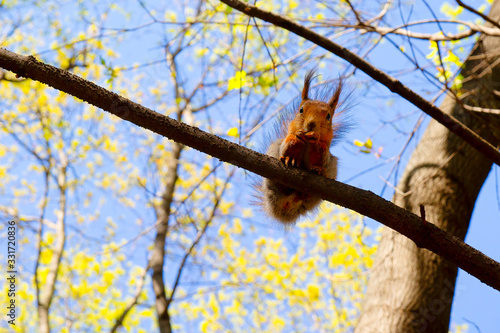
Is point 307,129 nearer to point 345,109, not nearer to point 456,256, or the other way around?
point 345,109

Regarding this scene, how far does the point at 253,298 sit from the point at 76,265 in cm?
305

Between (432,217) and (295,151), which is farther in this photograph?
(432,217)

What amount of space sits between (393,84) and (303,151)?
0.65 m

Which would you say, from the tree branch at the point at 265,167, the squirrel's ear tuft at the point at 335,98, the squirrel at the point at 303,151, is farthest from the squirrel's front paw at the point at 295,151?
the squirrel's ear tuft at the point at 335,98

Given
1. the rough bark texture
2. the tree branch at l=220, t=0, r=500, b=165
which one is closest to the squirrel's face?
the tree branch at l=220, t=0, r=500, b=165

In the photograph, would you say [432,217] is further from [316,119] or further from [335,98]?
[316,119]

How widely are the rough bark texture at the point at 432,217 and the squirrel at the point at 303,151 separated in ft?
2.43

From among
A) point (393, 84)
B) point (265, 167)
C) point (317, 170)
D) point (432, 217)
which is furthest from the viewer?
point (432, 217)

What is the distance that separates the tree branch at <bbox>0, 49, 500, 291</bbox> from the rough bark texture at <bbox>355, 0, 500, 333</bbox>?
1.01 metres

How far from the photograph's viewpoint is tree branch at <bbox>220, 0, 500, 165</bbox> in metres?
2.62

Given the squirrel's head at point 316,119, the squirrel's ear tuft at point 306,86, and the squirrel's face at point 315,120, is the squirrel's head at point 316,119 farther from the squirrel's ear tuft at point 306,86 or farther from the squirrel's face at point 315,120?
the squirrel's ear tuft at point 306,86

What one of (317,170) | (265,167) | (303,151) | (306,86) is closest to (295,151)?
(303,151)

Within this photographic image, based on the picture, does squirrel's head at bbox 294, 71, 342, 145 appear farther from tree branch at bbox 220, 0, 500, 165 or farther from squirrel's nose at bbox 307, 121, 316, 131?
tree branch at bbox 220, 0, 500, 165

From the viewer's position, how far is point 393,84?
2.64 metres
